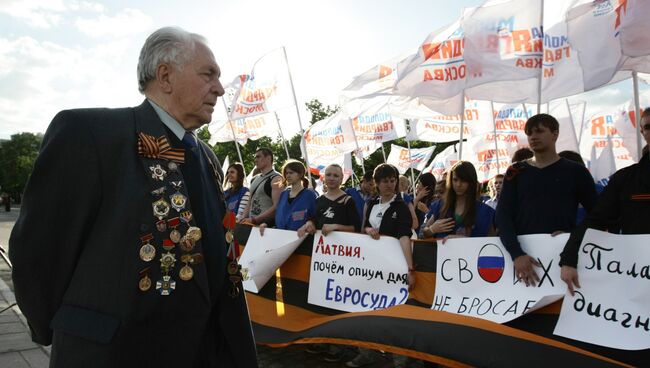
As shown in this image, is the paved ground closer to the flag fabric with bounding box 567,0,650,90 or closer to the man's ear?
the man's ear

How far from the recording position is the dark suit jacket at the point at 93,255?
1.39m

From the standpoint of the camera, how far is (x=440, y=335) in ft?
10.7

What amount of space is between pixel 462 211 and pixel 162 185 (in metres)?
3.28

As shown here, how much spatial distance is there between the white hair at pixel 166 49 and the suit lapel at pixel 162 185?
0.47 ft

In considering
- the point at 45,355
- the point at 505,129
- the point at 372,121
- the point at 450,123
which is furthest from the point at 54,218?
the point at 372,121

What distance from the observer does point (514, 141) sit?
35.7ft

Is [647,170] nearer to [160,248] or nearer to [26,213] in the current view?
[160,248]

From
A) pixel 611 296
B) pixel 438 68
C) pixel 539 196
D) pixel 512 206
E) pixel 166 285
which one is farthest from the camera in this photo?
pixel 438 68

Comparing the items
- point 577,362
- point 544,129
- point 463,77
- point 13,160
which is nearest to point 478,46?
point 463,77

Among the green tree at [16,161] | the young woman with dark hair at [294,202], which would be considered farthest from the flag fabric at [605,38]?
the green tree at [16,161]

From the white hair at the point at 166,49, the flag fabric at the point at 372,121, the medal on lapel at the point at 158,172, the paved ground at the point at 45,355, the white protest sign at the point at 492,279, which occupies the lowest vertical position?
the paved ground at the point at 45,355

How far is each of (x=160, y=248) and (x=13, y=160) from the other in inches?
4023

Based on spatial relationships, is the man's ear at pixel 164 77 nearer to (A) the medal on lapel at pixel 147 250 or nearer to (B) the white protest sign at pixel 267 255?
(A) the medal on lapel at pixel 147 250

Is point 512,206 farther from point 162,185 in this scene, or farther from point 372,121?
point 372,121
